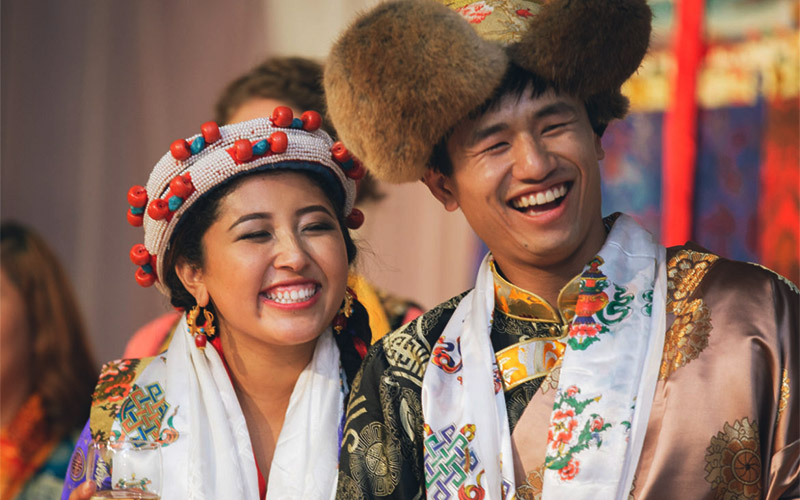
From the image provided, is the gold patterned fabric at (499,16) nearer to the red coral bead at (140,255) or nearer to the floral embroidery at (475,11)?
the floral embroidery at (475,11)

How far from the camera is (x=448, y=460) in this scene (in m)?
2.25

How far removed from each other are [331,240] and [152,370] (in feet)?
2.40

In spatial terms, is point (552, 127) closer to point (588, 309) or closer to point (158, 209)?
point (588, 309)

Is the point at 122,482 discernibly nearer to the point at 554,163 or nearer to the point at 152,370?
the point at 152,370

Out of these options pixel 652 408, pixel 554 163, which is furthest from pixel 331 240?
pixel 652 408

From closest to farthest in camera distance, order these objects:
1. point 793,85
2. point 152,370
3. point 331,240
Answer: point 331,240
point 152,370
point 793,85

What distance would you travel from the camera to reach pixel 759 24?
3.75m

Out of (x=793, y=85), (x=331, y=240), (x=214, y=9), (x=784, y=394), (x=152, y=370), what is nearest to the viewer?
(x=784, y=394)

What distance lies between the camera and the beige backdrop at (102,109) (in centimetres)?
550

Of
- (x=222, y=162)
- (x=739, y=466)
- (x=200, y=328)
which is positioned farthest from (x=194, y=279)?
(x=739, y=466)

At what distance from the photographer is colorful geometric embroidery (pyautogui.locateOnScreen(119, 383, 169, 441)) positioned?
9.05ft

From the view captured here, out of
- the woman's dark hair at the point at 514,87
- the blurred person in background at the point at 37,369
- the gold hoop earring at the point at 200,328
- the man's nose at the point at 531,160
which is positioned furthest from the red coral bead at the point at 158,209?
the blurred person in background at the point at 37,369

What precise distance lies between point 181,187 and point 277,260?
1.11ft

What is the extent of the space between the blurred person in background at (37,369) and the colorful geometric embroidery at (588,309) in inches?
104
